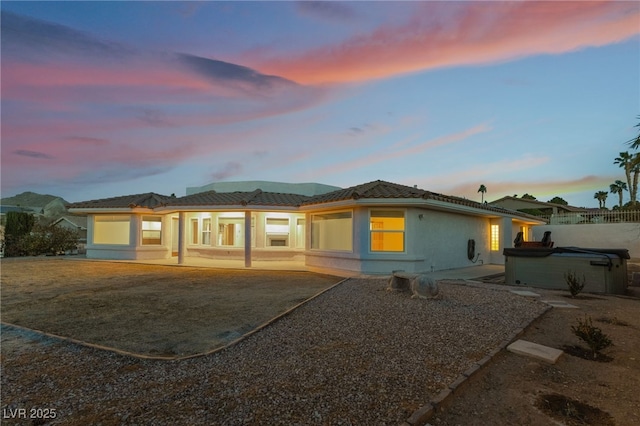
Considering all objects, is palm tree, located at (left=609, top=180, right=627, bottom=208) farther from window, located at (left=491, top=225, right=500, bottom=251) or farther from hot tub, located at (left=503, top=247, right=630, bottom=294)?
hot tub, located at (left=503, top=247, right=630, bottom=294)

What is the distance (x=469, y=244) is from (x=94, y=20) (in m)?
17.2

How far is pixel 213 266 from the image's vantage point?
569 inches

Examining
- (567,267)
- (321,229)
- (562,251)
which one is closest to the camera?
(567,267)

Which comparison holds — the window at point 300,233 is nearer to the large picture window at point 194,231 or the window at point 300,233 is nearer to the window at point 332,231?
the window at point 332,231

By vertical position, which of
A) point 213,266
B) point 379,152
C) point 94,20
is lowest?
point 213,266

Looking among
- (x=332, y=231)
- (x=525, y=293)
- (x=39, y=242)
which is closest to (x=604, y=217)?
(x=525, y=293)

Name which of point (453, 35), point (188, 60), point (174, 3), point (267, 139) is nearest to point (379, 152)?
point (267, 139)

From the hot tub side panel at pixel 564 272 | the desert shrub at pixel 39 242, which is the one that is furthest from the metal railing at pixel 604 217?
the desert shrub at pixel 39 242

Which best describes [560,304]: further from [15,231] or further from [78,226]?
[78,226]

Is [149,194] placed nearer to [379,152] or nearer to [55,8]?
[55,8]

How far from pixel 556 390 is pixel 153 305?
748 centimetres

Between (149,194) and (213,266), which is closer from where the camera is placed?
(213,266)

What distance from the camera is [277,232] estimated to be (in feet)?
53.8

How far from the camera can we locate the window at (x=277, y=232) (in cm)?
1633
